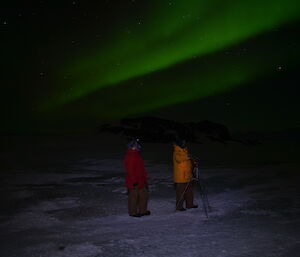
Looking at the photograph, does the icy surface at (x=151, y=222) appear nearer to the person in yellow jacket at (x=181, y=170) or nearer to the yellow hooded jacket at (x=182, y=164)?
the person in yellow jacket at (x=181, y=170)

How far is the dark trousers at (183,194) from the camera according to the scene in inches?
403

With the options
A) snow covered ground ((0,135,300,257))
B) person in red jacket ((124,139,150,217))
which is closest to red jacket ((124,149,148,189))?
person in red jacket ((124,139,150,217))

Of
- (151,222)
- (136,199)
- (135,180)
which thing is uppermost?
(135,180)

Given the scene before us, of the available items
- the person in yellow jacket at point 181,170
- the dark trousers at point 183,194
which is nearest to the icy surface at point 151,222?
the dark trousers at point 183,194

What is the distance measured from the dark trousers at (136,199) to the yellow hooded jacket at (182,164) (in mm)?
902

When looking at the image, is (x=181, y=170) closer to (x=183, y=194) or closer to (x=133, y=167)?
(x=183, y=194)

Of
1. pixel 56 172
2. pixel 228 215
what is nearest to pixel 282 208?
pixel 228 215

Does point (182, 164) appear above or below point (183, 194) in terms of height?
above

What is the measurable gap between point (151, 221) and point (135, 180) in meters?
0.94

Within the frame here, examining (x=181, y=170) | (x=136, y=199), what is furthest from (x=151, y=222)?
(x=181, y=170)

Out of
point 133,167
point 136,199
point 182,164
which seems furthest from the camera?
point 182,164

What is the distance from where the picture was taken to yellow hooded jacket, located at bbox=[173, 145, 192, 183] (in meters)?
10.1

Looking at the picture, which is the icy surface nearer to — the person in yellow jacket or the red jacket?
the person in yellow jacket

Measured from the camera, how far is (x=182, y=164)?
400 inches
